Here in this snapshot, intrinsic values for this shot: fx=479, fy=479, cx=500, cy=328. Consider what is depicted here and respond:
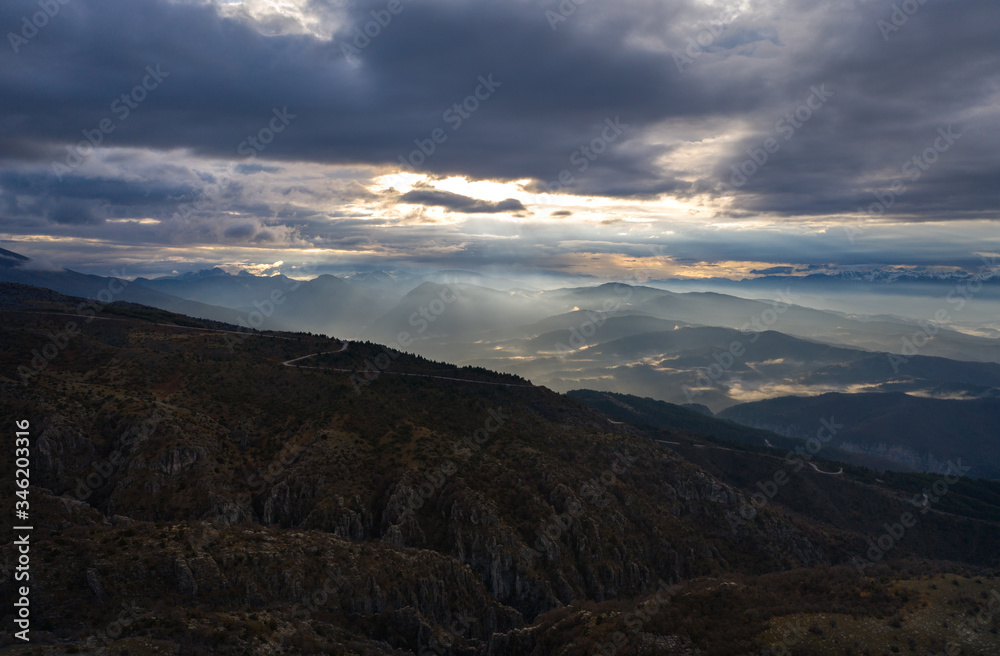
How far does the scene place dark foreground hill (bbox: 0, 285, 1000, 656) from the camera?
48.2m

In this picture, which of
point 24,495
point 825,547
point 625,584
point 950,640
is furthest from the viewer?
point 825,547

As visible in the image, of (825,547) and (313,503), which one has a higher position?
(313,503)

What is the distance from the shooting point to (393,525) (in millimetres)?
86625

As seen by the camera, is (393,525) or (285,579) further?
(393,525)

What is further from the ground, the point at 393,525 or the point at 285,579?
the point at 285,579

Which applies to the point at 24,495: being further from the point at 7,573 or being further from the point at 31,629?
the point at 31,629

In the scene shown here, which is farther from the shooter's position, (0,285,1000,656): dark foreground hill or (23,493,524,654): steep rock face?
(23,493,524,654): steep rock face

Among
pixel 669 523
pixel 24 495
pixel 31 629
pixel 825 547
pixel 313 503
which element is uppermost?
pixel 24 495

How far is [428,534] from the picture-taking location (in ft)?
293

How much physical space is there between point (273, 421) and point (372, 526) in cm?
3705

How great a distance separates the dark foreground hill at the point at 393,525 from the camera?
48.2m

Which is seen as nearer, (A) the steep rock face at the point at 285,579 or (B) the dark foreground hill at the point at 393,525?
(B) the dark foreground hill at the point at 393,525

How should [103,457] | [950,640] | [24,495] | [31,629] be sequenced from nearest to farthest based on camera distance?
1. [31,629]
2. [950,640]
3. [24,495]
4. [103,457]

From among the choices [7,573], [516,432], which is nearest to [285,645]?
[7,573]
